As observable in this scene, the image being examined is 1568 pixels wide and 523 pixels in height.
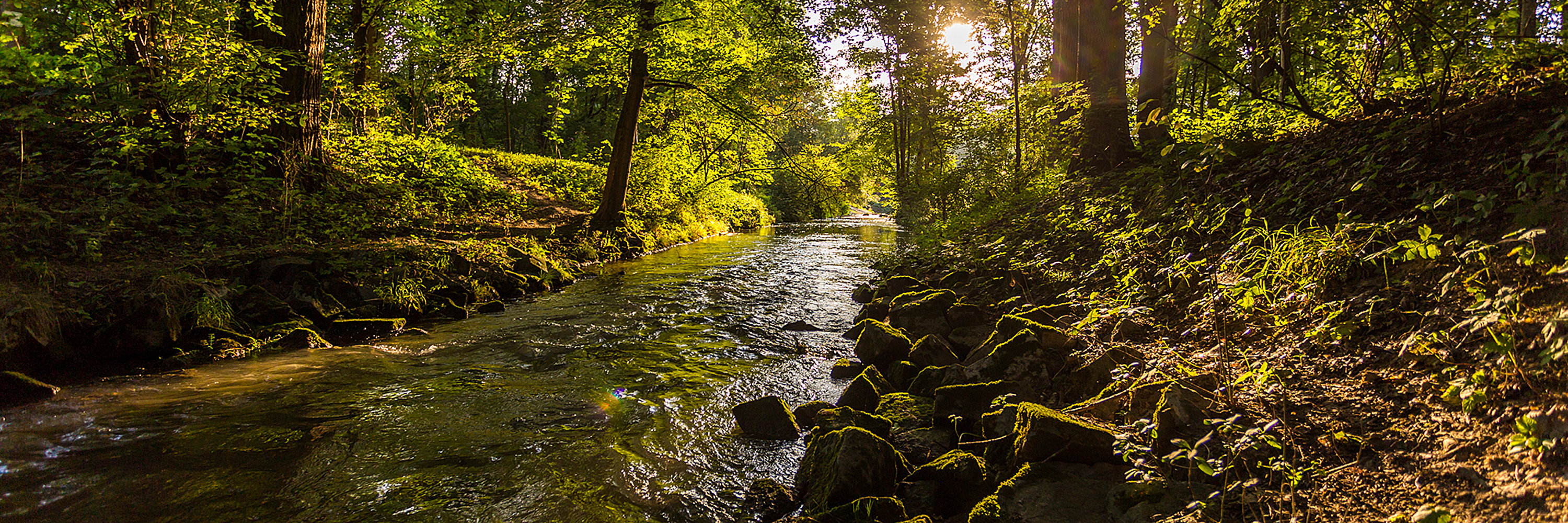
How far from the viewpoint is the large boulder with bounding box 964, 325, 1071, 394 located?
4434mm

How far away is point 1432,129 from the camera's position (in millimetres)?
4074

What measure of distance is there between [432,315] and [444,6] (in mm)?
9482

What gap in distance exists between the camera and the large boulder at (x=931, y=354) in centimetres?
549

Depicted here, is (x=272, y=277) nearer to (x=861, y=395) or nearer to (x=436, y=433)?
(x=436, y=433)

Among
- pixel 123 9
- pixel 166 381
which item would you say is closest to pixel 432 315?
pixel 166 381

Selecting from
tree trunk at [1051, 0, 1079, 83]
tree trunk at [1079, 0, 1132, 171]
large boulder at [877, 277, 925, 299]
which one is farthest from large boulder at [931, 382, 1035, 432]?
tree trunk at [1051, 0, 1079, 83]

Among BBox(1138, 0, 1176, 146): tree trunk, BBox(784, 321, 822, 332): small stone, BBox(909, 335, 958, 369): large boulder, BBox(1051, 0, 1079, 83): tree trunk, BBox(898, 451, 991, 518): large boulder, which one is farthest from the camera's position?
BBox(1051, 0, 1079, 83): tree trunk

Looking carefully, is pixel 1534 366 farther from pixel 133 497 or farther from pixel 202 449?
pixel 202 449

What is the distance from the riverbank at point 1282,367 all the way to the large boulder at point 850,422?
1.1 inches

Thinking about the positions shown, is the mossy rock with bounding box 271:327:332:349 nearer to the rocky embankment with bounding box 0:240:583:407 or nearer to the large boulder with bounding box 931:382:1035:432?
the rocky embankment with bounding box 0:240:583:407

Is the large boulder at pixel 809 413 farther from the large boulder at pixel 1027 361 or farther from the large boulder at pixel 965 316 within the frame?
the large boulder at pixel 965 316

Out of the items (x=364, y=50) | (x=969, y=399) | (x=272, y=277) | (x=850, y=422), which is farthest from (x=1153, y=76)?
(x=364, y=50)

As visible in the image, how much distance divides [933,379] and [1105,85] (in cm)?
632

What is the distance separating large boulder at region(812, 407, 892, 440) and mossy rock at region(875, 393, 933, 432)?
0.11 m
